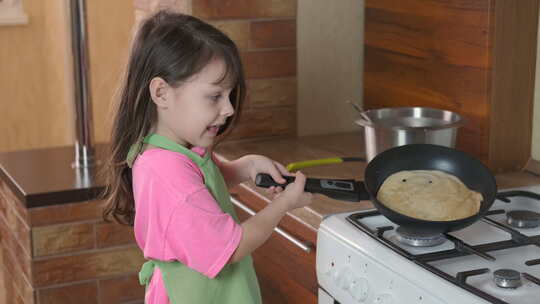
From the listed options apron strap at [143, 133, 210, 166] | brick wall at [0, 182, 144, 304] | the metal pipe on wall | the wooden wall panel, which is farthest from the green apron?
the wooden wall panel

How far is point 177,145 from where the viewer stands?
1.48 meters

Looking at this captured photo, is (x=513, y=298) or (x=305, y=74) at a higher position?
(x=305, y=74)

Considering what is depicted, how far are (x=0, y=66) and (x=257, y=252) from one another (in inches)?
89.8

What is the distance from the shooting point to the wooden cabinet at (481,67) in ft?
6.39

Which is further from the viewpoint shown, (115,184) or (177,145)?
(115,184)

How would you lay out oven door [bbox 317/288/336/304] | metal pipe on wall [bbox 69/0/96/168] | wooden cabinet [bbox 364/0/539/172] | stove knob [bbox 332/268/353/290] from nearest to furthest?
stove knob [bbox 332/268/353/290]
oven door [bbox 317/288/336/304]
wooden cabinet [bbox 364/0/539/172]
metal pipe on wall [bbox 69/0/96/168]

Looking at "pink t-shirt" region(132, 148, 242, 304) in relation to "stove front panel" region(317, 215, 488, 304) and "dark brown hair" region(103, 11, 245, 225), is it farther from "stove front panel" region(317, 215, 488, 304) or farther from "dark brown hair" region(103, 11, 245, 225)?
"stove front panel" region(317, 215, 488, 304)

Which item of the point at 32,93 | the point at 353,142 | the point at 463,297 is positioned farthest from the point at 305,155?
the point at 32,93

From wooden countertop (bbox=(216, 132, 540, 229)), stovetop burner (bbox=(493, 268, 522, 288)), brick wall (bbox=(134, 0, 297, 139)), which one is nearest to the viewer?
stovetop burner (bbox=(493, 268, 522, 288))

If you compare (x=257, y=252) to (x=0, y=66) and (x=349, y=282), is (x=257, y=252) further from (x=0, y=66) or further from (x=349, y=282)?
(x=0, y=66)

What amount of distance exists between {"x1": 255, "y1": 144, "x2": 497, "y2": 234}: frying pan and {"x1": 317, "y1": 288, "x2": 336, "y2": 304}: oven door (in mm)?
224

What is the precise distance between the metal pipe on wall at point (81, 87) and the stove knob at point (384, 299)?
4.46 feet

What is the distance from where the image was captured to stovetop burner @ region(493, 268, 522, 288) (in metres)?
1.26

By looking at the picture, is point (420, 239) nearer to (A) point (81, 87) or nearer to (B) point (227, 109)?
(B) point (227, 109)
